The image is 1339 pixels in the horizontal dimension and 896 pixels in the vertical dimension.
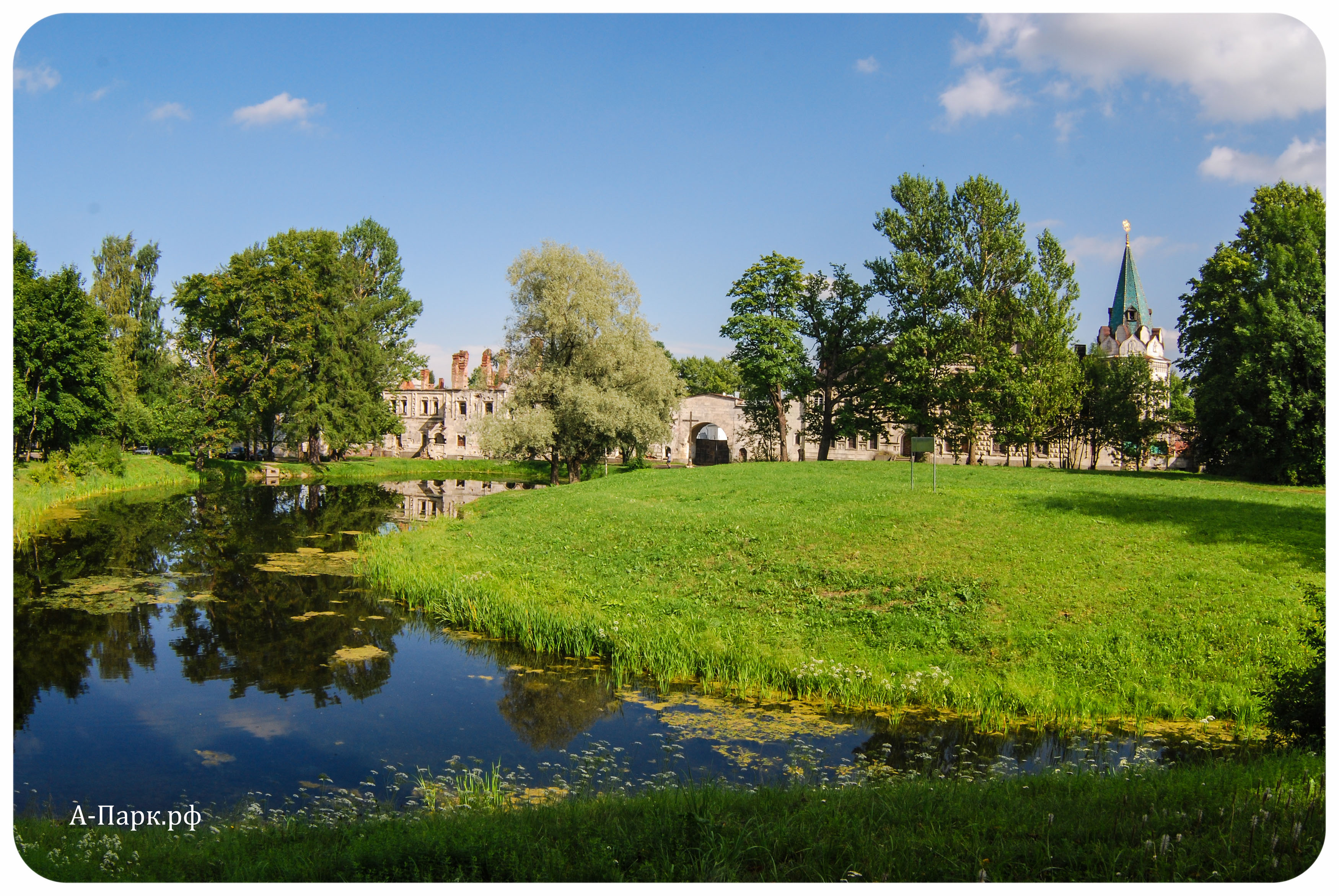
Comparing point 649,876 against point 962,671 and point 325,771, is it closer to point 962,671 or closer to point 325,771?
point 325,771

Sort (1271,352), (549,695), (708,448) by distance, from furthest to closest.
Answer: (708,448), (1271,352), (549,695)

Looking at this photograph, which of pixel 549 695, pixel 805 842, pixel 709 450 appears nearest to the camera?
pixel 805 842

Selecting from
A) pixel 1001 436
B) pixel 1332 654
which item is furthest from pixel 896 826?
pixel 1001 436

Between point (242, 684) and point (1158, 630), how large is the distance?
14.4m

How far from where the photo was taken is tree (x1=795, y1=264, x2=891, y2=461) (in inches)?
2046

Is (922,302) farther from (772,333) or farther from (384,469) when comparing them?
(384,469)

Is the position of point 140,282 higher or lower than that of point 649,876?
higher

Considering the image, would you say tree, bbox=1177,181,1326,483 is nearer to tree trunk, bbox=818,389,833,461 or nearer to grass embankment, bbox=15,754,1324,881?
tree trunk, bbox=818,389,833,461

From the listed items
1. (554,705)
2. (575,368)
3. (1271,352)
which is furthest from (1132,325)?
(554,705)

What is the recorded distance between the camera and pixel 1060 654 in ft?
42.6

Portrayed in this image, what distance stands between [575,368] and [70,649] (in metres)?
28.1

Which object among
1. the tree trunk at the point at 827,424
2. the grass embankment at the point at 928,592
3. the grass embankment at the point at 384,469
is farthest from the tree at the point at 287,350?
the grass embankment at the point at 928,592

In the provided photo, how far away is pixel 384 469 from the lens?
61562 mm

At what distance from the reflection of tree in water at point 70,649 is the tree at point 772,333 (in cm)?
3894
